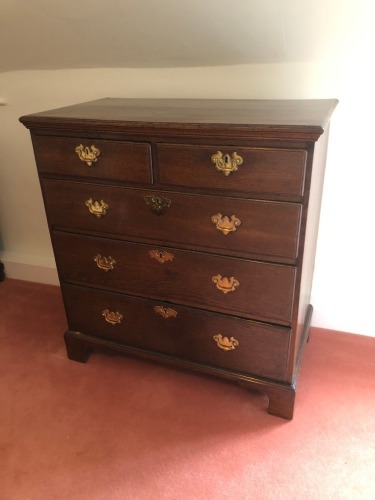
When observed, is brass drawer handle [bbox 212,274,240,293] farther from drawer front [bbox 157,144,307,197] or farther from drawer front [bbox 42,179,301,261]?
drawer front [bbox 157,144,307,197]

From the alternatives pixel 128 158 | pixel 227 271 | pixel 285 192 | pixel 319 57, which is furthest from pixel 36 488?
pixel 319 57

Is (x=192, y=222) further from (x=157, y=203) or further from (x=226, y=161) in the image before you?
(x=226, y=161)

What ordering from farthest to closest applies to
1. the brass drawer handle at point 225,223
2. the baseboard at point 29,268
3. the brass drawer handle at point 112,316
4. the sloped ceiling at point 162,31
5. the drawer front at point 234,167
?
the baseboard at point 29,268 < the brass drawer handle at point 112,316 < the sloped ceiling at point 162,31 < the brass drawer handle at point 225,223 < the drawer front at point 234,167

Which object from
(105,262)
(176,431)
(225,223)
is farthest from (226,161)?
(176,431)

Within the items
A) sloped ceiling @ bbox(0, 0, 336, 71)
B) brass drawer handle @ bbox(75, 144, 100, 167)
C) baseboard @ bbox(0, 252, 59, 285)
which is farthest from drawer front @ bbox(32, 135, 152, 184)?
baseboard @ bbox(0, 252, 59, 285)

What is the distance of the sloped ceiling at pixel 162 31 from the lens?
1.38 metres

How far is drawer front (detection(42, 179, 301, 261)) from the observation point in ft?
4.02

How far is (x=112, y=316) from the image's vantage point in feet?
5.43

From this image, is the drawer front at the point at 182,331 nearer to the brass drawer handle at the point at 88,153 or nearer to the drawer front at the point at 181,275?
the drawer front at the point at 181,275

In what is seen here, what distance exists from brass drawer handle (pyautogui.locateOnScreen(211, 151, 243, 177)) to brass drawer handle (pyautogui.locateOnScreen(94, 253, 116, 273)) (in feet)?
1.82

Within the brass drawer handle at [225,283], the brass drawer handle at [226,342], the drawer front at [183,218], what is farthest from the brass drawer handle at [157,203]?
→ the brass drawer handle at [226,342]

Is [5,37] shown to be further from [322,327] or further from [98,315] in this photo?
[322,327]

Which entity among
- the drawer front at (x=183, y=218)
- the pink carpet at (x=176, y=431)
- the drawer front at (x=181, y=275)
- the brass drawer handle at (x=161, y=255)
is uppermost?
the drawer front at (x=183, y=218)

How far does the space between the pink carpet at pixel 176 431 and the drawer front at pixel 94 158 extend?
0.83m
